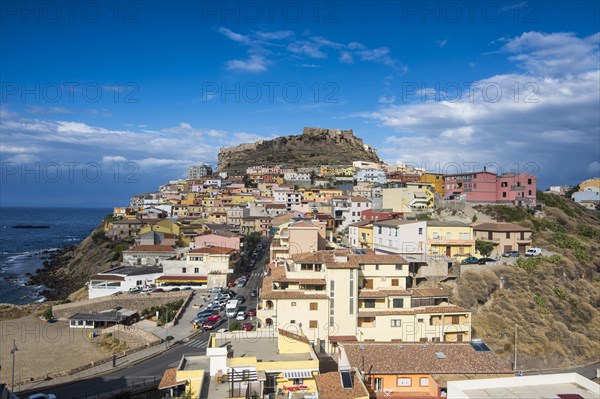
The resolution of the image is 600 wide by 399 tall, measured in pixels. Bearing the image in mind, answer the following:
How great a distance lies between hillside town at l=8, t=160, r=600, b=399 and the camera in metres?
19.1

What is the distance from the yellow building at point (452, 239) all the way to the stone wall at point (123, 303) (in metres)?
22.1

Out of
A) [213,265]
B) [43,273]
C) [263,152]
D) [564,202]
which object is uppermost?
[263,152]

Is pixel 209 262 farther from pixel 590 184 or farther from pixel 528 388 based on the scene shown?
pixel 590 184

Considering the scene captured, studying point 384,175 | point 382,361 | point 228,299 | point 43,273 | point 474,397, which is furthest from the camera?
point 384,175

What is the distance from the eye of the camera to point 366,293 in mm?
29547

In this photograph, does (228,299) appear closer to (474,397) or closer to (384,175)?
(474,397)

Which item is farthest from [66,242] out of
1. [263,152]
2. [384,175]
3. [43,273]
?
[384,175]

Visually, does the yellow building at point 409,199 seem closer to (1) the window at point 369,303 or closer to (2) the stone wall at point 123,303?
(1) the window at point 369,303

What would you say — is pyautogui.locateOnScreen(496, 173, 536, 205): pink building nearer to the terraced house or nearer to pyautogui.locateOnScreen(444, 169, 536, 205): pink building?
pyautogui.locateOnScreen(444, 169, 536, 205): pink building

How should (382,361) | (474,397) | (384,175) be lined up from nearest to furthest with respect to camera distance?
(474,397) → (382,361) → (384,175)

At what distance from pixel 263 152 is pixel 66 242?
210 feet

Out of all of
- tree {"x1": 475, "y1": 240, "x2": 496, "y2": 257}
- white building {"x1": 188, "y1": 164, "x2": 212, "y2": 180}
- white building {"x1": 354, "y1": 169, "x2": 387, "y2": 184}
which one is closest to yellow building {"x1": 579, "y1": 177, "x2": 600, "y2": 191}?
white building {"x1": 354, "y1": 169, "x2": 387, "y2": 184}

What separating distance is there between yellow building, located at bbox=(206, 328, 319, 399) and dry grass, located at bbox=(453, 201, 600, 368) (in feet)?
54.0

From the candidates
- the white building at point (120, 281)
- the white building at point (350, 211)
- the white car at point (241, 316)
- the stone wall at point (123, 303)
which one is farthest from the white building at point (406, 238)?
the white building at point (120, 281)
